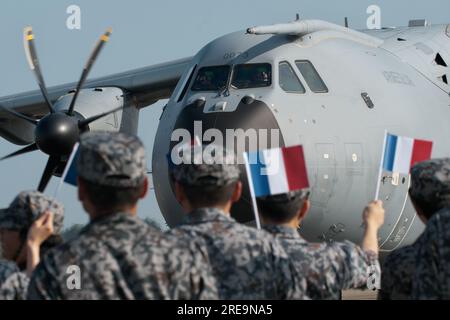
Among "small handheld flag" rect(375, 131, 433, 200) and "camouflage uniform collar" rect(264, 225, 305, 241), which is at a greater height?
"small handheld flag" rect(375, 131, 433, 200)

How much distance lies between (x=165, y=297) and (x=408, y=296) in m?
2.45

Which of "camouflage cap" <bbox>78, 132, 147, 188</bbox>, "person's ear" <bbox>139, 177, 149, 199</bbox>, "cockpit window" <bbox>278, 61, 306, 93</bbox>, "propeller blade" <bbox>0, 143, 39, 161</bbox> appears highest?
"cockpit window" <bbox>278, 61, 306, 93</bbox>

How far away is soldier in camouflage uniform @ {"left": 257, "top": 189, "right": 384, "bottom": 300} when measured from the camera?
7602 mm

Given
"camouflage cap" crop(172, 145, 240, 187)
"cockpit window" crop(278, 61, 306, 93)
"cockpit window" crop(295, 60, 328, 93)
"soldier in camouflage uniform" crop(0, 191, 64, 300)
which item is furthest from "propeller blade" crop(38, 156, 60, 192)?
"camouflage cap" crop(172, 145, 240, 187)

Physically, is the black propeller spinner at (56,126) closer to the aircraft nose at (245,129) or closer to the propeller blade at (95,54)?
the propeller blade at (95,54)

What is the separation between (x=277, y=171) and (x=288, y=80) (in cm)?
803

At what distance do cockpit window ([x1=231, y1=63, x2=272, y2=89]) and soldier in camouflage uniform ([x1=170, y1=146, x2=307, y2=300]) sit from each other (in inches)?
354

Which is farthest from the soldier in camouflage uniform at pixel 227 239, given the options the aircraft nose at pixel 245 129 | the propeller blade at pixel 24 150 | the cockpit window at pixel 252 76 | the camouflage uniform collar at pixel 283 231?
the propeller blade at pixel 24 150

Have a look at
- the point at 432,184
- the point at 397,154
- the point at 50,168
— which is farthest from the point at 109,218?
the point at 50,168

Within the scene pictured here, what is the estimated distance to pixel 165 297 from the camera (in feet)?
20.0

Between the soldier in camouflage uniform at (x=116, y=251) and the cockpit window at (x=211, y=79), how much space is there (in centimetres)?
1016

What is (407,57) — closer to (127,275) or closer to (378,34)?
(378,34)

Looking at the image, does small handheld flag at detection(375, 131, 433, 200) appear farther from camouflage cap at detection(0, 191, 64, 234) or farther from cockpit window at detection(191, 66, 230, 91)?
cockpit window at detection(191, 66, 230, 91)
